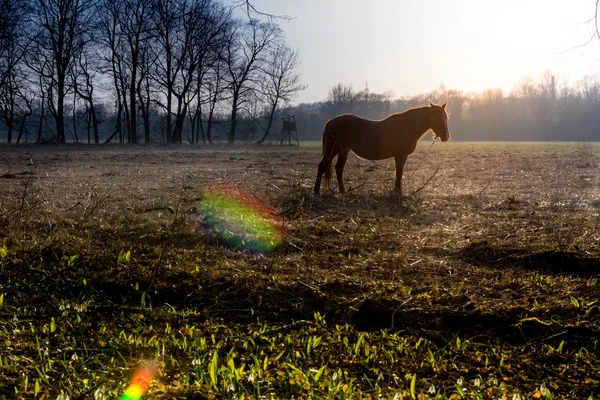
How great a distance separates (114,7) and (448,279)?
39618 mm

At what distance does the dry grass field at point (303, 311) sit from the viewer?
2.38m

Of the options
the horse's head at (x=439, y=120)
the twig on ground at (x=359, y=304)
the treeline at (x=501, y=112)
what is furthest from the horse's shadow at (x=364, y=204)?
the treeline at (x=501, y=112)

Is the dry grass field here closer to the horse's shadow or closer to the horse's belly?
the horse's shadow

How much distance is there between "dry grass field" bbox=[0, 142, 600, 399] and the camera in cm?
238

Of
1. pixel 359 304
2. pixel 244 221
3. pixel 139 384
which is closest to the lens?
pixel 139 384

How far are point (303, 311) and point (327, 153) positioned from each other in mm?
7037

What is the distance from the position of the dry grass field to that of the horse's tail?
3.79m

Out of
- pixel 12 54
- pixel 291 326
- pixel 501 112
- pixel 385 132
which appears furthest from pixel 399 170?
pixel 501 112

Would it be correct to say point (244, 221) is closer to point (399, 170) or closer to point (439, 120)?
point (399, 170)

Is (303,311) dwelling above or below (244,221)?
below

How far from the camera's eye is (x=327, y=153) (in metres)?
10.2

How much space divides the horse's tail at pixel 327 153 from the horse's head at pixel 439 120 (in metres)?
2.07

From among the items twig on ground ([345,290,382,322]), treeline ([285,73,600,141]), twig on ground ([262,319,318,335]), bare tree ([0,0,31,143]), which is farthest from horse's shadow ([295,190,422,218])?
treeline ([285,73,600,141])

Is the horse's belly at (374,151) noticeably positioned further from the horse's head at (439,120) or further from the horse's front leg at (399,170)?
the horse's head at (439,120)
